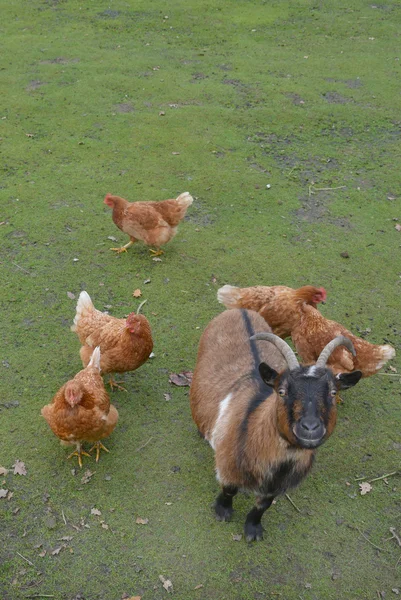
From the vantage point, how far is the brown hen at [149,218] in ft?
23.2

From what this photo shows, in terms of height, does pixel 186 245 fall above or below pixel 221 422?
below

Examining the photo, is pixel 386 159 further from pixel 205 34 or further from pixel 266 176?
pixel 205 34

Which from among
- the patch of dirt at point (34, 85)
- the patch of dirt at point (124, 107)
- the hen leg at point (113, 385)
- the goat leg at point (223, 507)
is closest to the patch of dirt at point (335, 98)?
the patch of dirt at point (124, 107)

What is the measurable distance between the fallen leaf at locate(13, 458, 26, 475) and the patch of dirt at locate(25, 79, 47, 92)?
8.34 metres

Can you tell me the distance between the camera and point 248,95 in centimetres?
1113

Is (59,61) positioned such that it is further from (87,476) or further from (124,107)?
(87,476)

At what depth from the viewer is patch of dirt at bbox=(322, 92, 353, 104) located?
11.1 m

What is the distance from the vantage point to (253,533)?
14.5 feet

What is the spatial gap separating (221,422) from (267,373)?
93 centimetres

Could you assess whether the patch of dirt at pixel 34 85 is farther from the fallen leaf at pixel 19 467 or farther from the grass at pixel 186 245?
the fallen leaf at pixel 19 467

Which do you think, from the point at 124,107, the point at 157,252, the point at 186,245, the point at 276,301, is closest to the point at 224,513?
the point at 276,301

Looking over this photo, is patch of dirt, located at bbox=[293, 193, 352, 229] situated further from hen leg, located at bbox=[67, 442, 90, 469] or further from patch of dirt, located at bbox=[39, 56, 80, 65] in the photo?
patch of dirt, located at bbox=[39, 56, 80, 65]

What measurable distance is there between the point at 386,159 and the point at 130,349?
6.45 metres

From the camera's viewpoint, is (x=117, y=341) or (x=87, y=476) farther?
(x=117, y=341)
